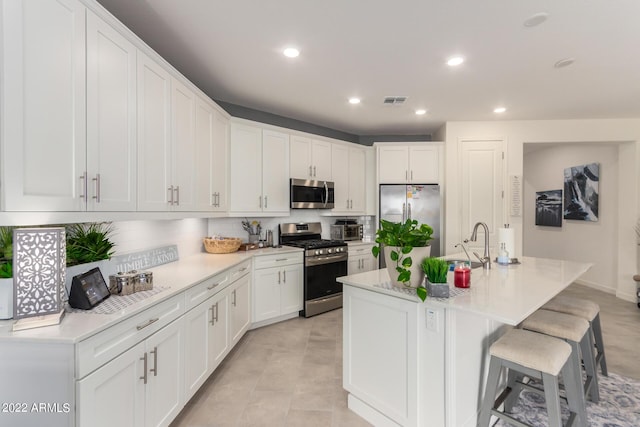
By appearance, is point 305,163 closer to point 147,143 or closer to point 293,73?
point 293,73

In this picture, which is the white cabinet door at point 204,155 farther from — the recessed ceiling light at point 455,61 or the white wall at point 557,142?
the white wall at point 557,142

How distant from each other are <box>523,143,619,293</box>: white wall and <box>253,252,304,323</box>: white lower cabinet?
419cm

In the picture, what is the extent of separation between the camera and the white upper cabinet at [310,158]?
4180 mm

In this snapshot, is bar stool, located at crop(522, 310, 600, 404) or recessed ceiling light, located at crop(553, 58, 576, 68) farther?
recessed ceiling light, located at crop(553, 58, 576, 68)

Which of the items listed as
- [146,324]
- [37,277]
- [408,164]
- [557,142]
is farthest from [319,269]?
[557,142]

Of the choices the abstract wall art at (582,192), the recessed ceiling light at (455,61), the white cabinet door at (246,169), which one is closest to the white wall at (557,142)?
the abstract wall art at (582,192)

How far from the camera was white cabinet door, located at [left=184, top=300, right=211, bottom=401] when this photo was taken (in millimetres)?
2026

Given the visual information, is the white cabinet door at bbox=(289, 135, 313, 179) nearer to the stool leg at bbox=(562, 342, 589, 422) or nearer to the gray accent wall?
the gray accent wall

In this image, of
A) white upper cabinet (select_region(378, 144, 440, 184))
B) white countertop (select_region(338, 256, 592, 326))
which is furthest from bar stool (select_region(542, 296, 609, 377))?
white upper cabinet (select_region(378, 144, 440, 184))

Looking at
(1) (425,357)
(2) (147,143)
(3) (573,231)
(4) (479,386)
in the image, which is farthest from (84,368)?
(3) (573,231)

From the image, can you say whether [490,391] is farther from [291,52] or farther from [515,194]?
[515,194]

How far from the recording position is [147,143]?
6.81ft

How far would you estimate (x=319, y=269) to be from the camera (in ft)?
13.1

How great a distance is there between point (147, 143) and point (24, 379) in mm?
1425
